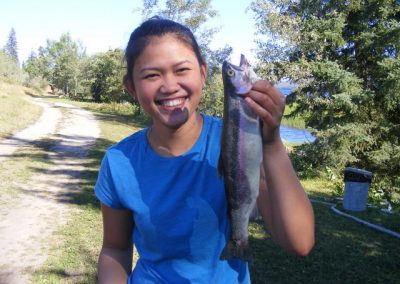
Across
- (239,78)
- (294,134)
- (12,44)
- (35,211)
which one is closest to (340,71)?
(35,211)

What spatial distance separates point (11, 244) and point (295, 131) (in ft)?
95.5

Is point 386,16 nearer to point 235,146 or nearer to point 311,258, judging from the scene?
point 311,258

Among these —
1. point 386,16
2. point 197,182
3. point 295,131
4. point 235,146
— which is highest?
point 386,16

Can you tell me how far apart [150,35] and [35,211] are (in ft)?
23.0

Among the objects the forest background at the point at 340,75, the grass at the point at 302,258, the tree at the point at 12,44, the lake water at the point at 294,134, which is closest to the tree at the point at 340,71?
the forest background at the point at 340,75

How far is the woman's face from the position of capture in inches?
64.2

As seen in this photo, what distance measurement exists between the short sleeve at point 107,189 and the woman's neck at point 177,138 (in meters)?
0.23

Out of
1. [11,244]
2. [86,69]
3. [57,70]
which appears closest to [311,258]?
[11,244]

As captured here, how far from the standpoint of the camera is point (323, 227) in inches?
302

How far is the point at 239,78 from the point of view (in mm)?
1315

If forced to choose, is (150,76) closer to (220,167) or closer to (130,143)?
(130,143)

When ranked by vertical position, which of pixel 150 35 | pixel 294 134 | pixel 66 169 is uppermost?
pixel 150 35

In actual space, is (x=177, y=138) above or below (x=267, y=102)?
below

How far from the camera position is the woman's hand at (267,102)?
131 cm
